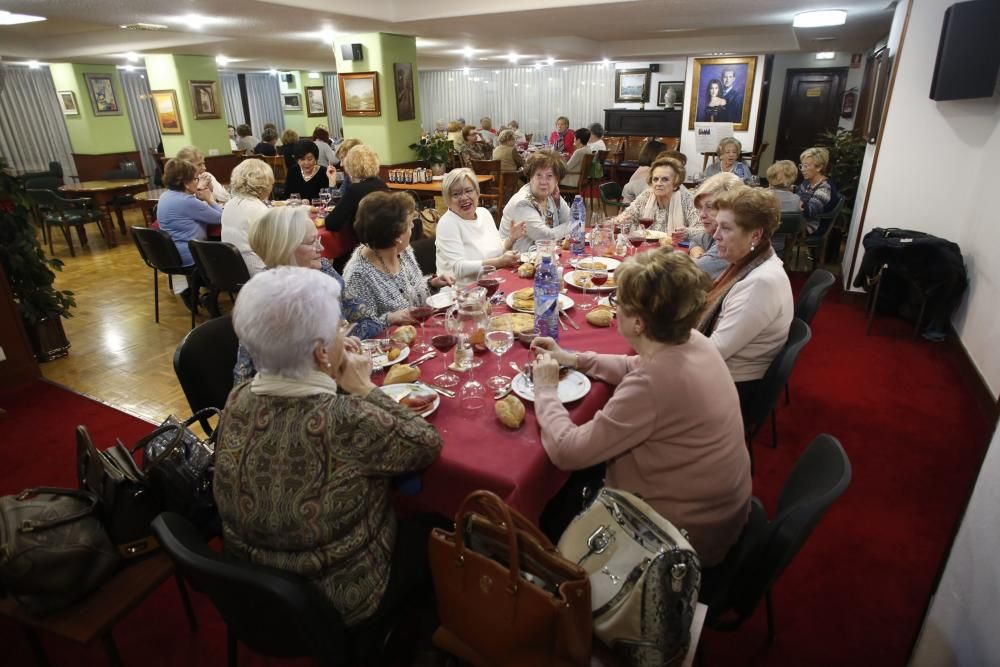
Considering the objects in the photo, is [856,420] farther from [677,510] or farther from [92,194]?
[92,194]

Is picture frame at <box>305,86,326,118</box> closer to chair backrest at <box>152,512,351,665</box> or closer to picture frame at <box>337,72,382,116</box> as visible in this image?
picture frame at <box>337,72,382,116</box>

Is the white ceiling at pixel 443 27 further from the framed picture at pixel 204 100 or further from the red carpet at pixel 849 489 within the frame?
the red carpet at pixel 849 489

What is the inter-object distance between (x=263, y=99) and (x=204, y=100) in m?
7.22

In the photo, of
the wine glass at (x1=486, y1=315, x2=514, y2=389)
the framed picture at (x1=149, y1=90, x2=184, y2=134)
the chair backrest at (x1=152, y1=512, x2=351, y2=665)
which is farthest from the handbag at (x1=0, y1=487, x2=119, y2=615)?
the framed picture at (x1=149, y1=90, x2=184, y2=134)

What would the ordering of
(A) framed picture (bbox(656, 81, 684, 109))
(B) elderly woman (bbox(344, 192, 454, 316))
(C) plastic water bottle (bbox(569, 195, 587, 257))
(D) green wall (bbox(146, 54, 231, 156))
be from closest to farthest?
1. (B) elderly woman (bbox(344, 192, 454, 316))
2. (C) plastic water bottle (bbox(569, 195, 587, 257))
3. (D) green wall (bbox(146, 54, 231, 156))
4. (A) framed picture (bbox(656, 81, 684, 109))

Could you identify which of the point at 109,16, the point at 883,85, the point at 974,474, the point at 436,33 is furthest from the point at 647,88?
the point at 974,474

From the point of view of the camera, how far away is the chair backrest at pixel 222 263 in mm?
3938

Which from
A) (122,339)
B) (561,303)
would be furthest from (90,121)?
(561,303)

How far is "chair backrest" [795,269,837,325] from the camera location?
271 cm

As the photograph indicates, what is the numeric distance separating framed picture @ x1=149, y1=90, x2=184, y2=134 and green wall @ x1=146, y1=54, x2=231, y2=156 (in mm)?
71

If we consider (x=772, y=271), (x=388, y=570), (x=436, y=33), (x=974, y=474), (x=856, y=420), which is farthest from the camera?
(x=436, y=33)

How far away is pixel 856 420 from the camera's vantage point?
11.0 feet

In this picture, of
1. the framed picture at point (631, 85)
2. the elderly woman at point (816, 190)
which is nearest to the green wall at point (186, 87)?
the framed picture at point (631, 85)

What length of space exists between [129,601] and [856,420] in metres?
3.71
